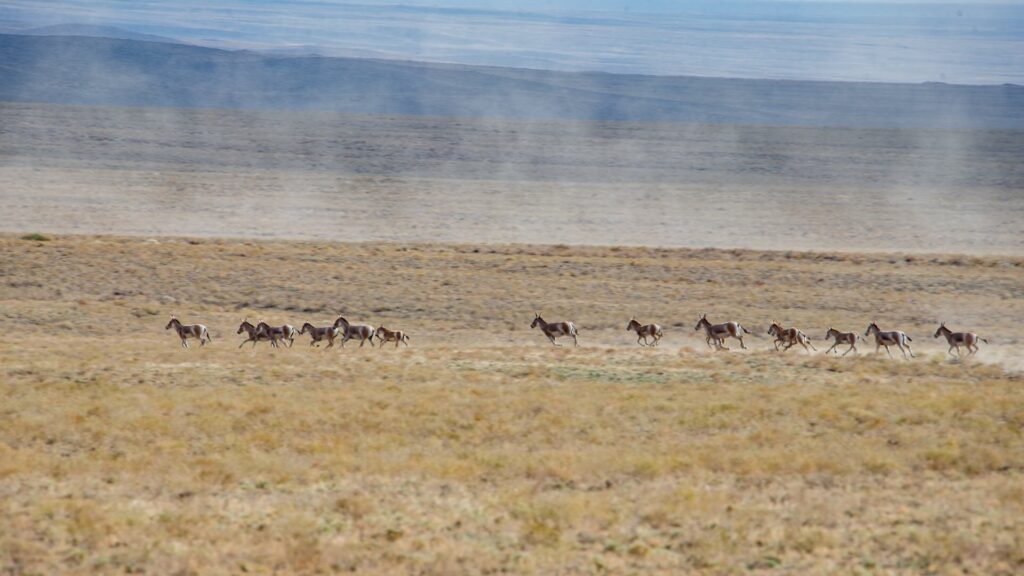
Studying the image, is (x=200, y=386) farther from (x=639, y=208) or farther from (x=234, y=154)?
(x=234, y=154)

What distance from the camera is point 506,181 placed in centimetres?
6569

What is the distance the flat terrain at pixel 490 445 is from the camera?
11.8 meters

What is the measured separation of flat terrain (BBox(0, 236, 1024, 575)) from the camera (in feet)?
38.7

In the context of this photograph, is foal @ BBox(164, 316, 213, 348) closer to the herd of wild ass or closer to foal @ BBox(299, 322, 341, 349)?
the herd of wild ass

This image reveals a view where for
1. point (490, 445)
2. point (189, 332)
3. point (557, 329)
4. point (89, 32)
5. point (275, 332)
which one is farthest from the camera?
point (89, 32)

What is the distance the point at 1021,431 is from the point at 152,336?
1836 cm

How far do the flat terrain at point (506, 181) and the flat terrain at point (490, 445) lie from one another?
18.0 m

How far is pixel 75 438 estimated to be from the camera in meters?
16.0

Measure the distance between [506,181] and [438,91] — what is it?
50070 millimetres

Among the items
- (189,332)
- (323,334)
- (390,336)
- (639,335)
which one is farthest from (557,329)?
(189,332)

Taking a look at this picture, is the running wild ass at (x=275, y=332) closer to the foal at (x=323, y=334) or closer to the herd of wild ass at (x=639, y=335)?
the herd of wild ass at (x=639, y=335)

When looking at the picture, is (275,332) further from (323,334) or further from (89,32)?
(89,32)

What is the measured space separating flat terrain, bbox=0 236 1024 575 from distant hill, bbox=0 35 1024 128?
227ft

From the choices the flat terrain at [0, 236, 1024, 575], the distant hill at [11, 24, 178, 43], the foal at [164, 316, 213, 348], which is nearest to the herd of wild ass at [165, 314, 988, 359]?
the foal at [164, 316, 213, 348]
